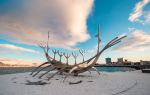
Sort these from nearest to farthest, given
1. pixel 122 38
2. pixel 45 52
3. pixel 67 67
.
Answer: pixel 122 38 → pixel 67 67 → pixel 45 52

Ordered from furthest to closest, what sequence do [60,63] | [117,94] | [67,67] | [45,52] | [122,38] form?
[45,52], [60,63], [67,67], [122,38], [117,94]

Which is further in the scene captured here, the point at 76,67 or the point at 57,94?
the point at 76,67

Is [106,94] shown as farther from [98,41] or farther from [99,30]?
[99,30]

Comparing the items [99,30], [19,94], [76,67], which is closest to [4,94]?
[19,94]

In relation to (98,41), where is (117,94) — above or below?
below

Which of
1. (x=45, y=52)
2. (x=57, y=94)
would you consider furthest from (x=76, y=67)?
(x=57, y=94)

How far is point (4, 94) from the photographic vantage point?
907 cm

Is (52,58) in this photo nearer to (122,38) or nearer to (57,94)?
(122,38)

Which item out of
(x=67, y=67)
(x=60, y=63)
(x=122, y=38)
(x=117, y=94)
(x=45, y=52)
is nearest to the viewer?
(x=117, y=94)

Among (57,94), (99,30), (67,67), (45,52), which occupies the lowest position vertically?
(57,94)

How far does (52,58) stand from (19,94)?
12.7m

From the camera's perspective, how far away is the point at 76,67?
62.4ft

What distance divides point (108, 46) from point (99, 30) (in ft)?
13.1

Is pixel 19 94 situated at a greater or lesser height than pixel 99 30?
lesser
